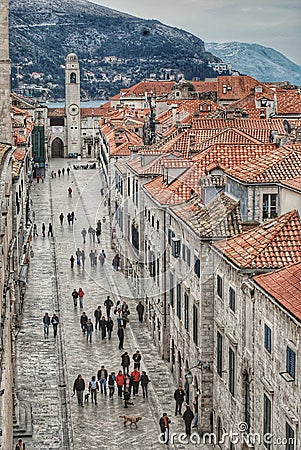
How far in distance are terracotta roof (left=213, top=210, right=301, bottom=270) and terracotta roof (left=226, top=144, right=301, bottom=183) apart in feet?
7.38

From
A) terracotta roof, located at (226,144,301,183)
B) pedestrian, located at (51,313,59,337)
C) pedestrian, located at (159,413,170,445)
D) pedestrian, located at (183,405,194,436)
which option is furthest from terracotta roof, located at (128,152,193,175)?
pedestrian, located at (159,413,170,445)

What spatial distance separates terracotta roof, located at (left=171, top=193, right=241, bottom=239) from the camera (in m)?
28.7

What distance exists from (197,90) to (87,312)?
91.0 meters

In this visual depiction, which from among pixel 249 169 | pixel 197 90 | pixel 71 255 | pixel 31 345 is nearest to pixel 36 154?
pixel 197 90

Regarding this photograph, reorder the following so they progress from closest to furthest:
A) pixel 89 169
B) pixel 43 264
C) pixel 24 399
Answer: pixel 24 399 < pixel 43 264 < pixel 89 169

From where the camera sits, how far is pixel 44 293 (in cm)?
4997

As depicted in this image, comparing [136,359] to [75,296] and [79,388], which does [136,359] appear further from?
[75,296]

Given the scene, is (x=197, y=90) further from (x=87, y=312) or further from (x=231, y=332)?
(x=231, y=332)

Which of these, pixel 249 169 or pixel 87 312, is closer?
pixel 249 169

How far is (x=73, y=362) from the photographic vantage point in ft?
123

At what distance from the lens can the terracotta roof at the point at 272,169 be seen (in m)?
Answer: 28.6

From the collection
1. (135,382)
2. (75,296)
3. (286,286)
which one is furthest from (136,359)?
(286,286)

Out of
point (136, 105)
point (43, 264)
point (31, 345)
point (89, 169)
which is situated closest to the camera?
point (31, 345)

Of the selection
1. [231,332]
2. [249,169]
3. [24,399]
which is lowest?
[24,399]
